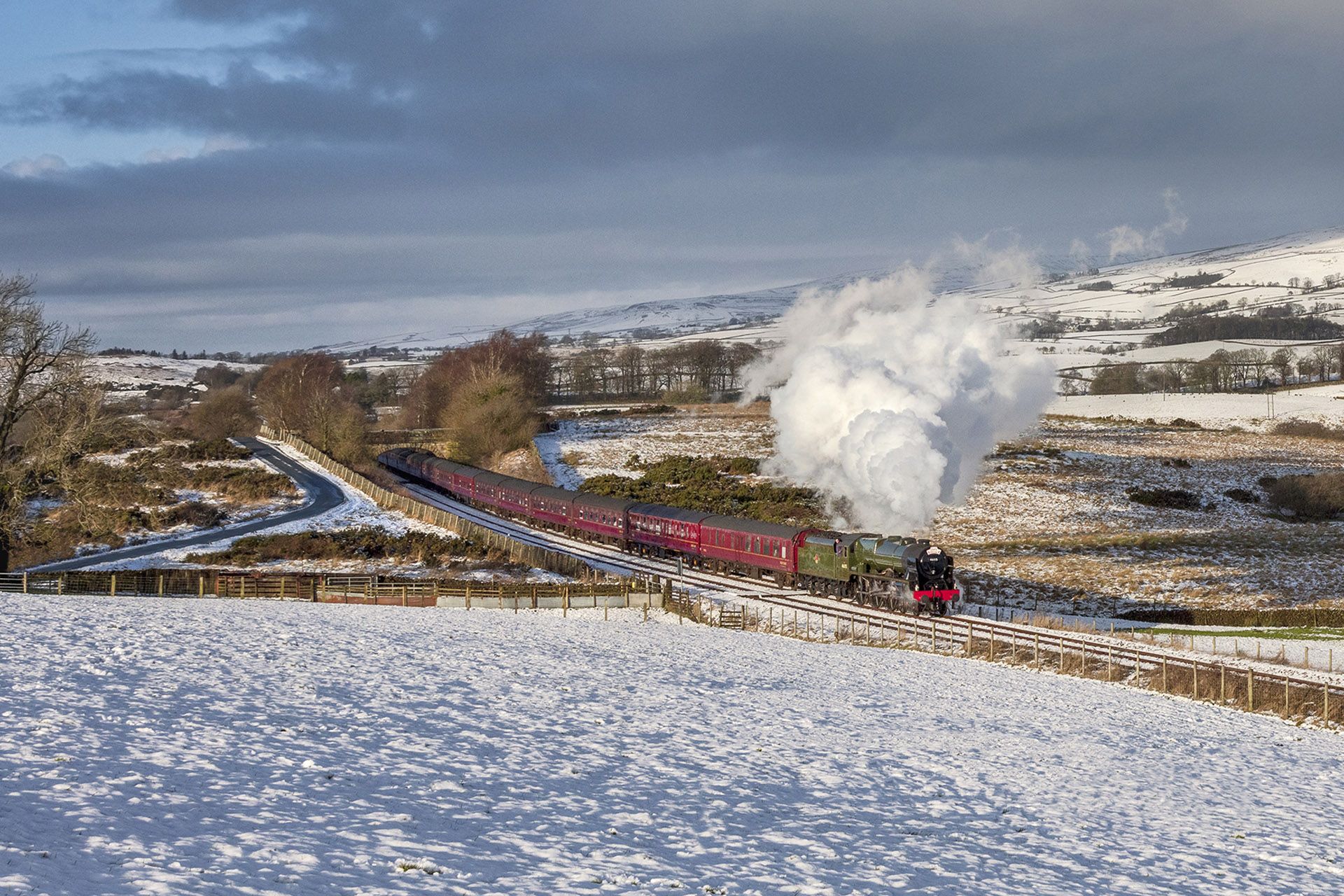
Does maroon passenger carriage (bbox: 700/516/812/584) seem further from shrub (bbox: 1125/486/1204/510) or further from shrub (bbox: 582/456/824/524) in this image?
shrub (bbox: 1125/486/1204/510)

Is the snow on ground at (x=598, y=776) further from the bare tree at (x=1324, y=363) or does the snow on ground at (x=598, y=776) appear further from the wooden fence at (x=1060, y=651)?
the bare tree at (x=1324, y=363)

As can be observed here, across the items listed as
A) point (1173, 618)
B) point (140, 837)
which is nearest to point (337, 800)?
point (140, 837)

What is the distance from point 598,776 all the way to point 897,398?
28.1 m

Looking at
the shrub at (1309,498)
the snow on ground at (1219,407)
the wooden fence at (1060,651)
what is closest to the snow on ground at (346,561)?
the wooden fence at (1060,651)

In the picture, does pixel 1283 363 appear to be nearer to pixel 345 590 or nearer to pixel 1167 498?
pixel 1167 498

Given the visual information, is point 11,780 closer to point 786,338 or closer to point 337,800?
point 337,800

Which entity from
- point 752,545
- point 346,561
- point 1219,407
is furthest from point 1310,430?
point 346,561

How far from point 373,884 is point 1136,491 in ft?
237

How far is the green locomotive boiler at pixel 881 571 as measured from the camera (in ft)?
141

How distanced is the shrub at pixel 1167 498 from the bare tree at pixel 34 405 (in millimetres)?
62246

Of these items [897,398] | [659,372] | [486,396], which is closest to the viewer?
[897,398]

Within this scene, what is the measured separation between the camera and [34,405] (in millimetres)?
47219

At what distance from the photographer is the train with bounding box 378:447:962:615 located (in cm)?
4356

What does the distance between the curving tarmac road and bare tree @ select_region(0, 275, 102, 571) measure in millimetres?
5902
